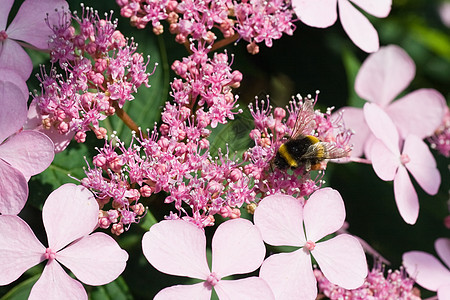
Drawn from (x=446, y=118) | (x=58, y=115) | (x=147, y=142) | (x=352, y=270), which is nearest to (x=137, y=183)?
(x=147, y=142)

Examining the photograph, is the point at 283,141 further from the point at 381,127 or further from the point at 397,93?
the point at 397,93

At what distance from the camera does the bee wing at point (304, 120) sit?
4.44 feet

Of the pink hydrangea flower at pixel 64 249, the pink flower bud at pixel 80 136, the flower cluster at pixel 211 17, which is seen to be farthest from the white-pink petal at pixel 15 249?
the flower cluster at pixel 211 17

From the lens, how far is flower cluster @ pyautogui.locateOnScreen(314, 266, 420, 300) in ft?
4.58

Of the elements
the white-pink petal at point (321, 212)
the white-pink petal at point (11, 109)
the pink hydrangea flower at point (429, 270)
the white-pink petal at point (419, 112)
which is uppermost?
the white-pink petal at point (11, 109)

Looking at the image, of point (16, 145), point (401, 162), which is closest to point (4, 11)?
point (16, 145)

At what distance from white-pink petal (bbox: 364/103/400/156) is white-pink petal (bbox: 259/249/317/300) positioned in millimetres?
452

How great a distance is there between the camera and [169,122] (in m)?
1.33

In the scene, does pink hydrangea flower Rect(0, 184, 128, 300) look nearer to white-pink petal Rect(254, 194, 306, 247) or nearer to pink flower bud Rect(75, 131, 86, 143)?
pink flower bud Rect(75, 131, 86, 143)

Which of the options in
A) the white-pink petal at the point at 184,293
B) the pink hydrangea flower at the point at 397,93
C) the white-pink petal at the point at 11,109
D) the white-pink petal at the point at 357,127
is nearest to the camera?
the white-pink petal at the point at 184,293

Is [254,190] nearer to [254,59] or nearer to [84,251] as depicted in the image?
[84,251]

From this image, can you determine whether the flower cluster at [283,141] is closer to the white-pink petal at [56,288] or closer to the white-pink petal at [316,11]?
the white-pink petal at [316,11]

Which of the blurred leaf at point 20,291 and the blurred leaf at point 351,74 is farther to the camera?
the blurred leaf at point 351,74

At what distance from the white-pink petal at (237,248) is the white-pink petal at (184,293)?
44mm
